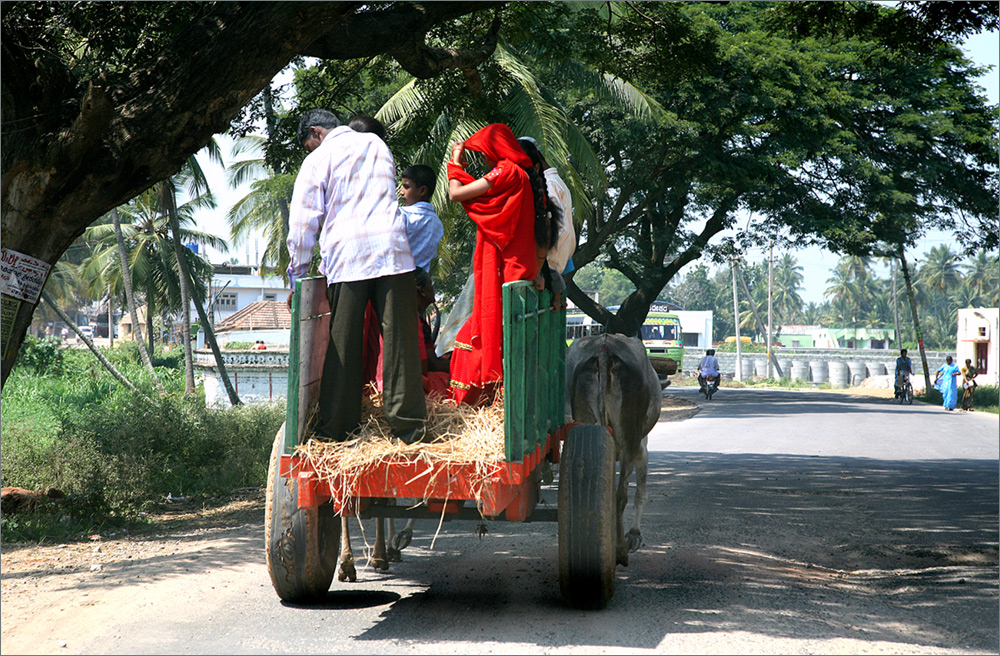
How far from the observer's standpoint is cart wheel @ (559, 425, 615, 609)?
4.39m

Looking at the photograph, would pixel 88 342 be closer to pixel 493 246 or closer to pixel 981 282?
pixel 493 246

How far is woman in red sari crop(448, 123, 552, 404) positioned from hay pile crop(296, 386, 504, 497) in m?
0.39

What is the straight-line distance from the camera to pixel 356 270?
4.20m

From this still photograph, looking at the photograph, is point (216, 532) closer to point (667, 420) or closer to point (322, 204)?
point (322, 204)

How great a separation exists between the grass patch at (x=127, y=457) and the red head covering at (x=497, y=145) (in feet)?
16.0

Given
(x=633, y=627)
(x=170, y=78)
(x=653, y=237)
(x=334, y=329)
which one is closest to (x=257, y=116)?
(x=170, y=78)

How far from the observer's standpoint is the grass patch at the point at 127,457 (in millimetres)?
7789

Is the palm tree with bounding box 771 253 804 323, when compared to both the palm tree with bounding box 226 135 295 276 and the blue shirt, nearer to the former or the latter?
the palm tree with bounding box 226 135 295 276

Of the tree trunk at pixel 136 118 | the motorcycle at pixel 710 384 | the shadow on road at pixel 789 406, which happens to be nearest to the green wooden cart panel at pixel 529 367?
the tree trunk at pixel 136 118

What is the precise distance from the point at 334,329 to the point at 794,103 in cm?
1454

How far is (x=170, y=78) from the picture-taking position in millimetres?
5676

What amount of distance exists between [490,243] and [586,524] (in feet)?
5.20

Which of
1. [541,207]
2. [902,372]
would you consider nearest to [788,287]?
[902,372]

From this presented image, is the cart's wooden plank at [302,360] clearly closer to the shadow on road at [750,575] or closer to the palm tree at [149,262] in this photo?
the shadow on road at [750,575]
